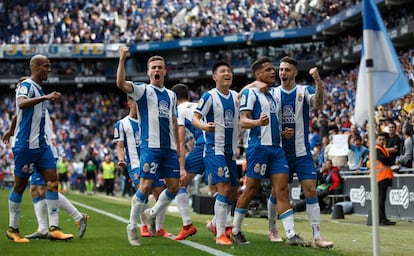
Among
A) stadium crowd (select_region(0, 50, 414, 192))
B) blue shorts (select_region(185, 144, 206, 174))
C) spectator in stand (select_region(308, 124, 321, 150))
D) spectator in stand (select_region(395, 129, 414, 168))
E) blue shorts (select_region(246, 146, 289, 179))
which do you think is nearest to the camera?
blue shorts (select_region(246, 146, 289, 179))

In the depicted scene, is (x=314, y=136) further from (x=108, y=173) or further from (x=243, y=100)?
(x=243, y=100)

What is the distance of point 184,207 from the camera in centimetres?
1210

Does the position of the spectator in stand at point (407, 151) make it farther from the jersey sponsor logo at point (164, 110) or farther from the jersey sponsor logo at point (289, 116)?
the jersey sponsor logo at point (164, 110)

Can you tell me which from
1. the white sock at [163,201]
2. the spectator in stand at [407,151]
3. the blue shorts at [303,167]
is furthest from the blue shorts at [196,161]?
the spectator in stand at [407,151]

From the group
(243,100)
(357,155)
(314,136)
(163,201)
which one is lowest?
(163,201)

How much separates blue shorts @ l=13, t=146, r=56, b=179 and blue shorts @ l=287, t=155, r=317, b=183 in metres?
3.17

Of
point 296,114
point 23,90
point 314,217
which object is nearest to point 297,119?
point 296,114

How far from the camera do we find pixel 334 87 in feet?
132

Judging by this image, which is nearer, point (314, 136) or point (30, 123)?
point (30, 123)

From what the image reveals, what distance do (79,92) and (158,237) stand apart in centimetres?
5257

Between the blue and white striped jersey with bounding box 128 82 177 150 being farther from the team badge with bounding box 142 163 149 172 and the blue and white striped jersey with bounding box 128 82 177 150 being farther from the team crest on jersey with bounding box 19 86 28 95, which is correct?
the team crest on jersey with bounding box 19 86 28 95

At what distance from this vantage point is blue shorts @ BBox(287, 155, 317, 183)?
1095 cm

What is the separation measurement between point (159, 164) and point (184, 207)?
1.20 meters

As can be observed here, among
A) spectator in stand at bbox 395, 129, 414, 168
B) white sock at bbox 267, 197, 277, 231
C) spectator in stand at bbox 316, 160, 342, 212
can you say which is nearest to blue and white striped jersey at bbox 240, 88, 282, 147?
white sock at bbox 267, 197, 277, 231
